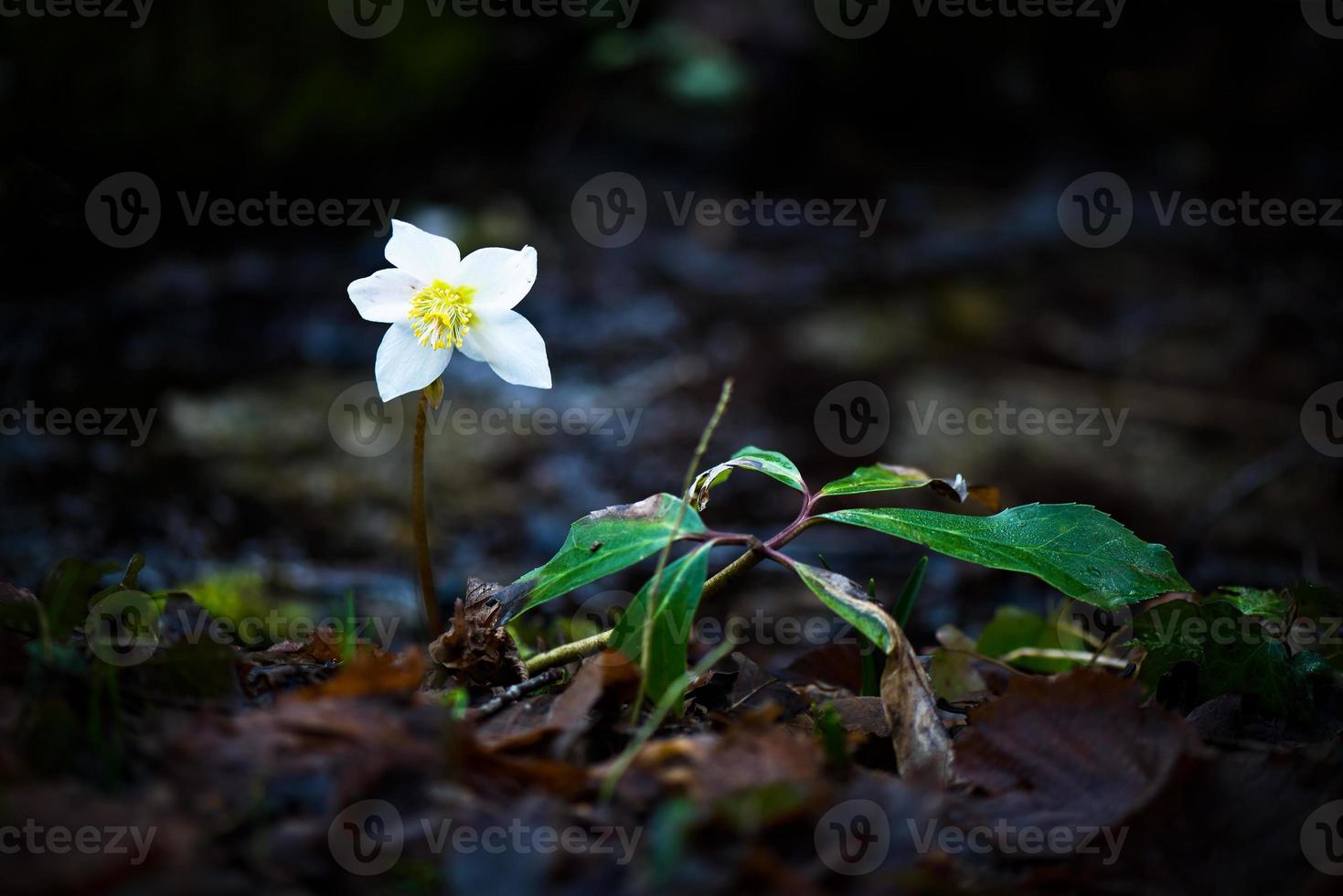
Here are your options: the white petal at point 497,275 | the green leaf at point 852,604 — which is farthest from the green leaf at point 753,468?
the white petal at point 497,275

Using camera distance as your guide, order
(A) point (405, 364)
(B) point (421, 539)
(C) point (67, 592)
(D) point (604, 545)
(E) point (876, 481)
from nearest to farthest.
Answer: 1. (C) point (67, 592)
2. (D) point (604, 545)
3. (E) point (876, 481)
4. (A) point (405, 364)
5. (B) point (421, 539)

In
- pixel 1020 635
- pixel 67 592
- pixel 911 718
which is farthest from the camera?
pixel 1020 635

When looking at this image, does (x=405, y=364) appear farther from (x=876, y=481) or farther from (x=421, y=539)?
(x=876, y=481)

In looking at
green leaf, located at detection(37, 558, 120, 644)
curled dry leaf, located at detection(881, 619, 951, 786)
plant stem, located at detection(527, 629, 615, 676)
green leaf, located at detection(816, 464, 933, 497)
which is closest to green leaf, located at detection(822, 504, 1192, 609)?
green leaf, located at detection(816, 464, 933, 497)

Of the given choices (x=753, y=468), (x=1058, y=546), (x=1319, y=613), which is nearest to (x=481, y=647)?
(x=753, y=468)

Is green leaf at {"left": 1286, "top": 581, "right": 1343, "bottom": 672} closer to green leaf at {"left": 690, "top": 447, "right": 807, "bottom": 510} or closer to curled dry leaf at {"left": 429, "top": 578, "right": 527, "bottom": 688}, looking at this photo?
green leaf at {"left": 690, "top": 447, "right": 807, "bottom": 510}

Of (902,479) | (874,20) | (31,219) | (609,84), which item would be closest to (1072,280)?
(874,20)
